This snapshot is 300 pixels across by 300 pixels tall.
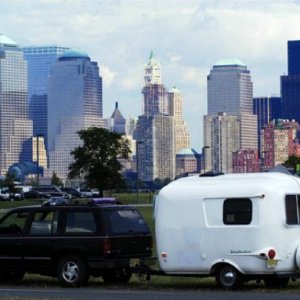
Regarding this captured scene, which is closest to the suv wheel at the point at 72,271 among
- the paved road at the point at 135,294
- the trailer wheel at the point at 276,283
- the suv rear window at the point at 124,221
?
the paved road at the point at 135,294

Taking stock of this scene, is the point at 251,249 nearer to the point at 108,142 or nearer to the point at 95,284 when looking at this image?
the point at 95,284

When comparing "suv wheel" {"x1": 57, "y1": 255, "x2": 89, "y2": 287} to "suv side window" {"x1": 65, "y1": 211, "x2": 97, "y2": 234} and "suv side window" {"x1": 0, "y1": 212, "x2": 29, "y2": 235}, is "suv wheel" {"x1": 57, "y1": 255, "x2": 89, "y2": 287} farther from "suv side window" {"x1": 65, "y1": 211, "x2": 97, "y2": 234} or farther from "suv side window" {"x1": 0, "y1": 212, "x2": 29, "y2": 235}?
"suv side window" {"x1": 0, "y1": 212, "x2": 29, "y2": 235}

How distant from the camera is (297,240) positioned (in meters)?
19.3

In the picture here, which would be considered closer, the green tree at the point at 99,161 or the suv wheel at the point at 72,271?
the suv wheel at the point at 72,271

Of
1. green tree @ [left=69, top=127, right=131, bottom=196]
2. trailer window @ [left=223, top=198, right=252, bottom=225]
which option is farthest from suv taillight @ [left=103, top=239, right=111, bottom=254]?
green tree @ [left=69, top=127, right=131, bottom=196]

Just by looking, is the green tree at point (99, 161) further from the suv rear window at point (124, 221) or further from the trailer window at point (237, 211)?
the trailer window at point (237, 211)

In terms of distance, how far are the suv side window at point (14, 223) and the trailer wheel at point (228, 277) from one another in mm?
4332

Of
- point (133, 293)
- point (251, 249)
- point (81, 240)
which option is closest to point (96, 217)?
point (81, 240)

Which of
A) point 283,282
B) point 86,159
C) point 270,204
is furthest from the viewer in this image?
point 86,159

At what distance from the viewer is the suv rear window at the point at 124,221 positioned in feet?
68.3

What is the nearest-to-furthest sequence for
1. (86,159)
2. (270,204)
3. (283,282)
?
(270,204)
(283,282)
(86,159)

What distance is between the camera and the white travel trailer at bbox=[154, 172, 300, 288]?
19.2 meters

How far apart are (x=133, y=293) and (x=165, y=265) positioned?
37.9 inches

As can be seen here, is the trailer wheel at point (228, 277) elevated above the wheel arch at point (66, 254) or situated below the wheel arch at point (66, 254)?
below
